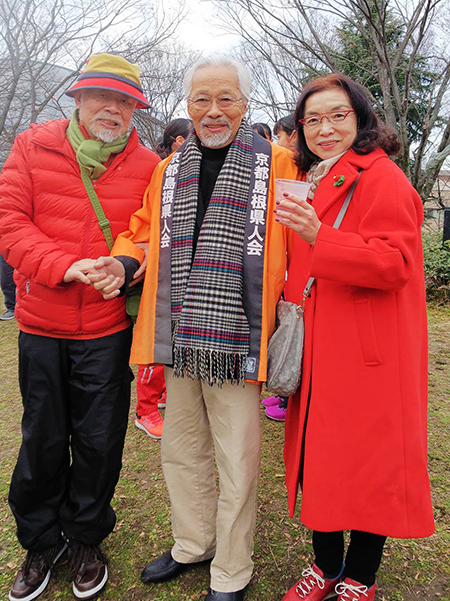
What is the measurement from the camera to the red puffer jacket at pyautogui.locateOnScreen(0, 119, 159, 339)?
6.19 feet

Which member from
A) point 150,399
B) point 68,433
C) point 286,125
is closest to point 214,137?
point 68,433

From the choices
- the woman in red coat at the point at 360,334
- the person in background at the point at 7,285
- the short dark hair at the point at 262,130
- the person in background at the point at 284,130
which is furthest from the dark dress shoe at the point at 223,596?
the person in background at the point at 7,285

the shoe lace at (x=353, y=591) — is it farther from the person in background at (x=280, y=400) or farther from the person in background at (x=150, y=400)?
the person in background at (x=150, y=400)

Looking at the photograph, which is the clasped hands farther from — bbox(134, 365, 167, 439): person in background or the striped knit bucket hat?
bbox(134, 365, 167, 439): person in background

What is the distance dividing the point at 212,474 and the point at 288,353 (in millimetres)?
819

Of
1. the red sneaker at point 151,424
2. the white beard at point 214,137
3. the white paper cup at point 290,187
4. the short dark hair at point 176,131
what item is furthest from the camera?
the short dark hair at point 176,131

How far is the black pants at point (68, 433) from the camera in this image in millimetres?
2025

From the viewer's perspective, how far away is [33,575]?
2.08 m

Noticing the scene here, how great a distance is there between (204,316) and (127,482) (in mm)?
1762

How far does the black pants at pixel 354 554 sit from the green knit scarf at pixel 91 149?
1877 mm

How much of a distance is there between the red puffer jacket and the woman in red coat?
0.92 meters

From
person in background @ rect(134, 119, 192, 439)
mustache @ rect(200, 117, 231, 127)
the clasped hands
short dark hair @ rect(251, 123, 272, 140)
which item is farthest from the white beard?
short dark hair @ rect(251, 123, 272, 140)

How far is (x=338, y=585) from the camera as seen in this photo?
6.17ft

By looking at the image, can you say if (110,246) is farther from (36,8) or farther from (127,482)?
(36,8)
